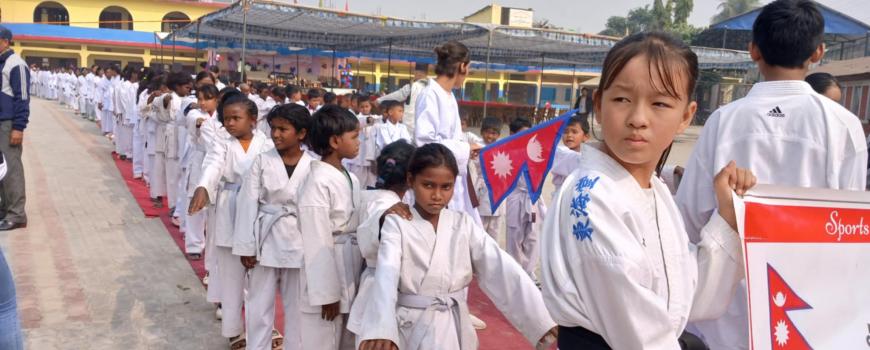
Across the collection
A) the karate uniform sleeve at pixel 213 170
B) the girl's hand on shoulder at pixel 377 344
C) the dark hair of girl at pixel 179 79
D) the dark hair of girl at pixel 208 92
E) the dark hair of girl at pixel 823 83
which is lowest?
the girl's hand on shoulder at pixel 377 344

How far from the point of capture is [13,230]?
6.73 m

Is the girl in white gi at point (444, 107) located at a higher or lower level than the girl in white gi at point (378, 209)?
higher

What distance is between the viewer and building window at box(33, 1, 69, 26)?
35.1m

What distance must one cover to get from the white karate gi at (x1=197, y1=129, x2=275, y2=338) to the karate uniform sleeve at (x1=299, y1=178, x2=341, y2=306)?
2.65ft

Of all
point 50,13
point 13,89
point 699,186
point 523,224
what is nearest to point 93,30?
point 50,13

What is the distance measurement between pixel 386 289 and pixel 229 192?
2133mm

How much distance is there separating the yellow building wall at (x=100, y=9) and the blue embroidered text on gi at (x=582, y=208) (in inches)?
1405

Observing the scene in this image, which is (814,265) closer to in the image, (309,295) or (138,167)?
(309,295)

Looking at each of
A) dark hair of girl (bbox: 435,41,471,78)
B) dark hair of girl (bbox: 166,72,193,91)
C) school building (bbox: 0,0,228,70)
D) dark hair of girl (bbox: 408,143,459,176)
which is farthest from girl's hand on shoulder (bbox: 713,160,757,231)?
school building (bbox: 0,0,228,70)

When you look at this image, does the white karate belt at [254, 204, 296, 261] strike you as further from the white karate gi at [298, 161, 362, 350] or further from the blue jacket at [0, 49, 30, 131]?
the blue jacket at [0, 49, 30, 131]

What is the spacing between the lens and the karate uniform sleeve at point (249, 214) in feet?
12.3

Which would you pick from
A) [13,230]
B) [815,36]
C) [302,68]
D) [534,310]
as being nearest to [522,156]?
[534,310]

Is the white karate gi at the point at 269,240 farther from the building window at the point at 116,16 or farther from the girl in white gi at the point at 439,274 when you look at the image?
the building window at the point at 116,16

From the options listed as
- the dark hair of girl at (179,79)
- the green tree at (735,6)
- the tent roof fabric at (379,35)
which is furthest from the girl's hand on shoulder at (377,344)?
the green tree at (735,6)
